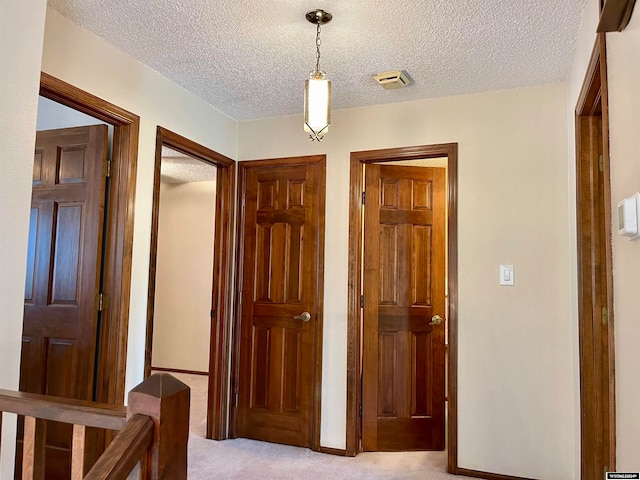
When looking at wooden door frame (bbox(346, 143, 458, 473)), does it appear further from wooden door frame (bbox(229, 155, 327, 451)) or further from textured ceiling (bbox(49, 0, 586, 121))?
textured ceiling (bbox(49, 0, 586, 121))

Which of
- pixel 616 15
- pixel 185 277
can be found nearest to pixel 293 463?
pixel 616 15

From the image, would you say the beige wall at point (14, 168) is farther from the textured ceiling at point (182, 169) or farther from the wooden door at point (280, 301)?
the textured ceiling at point (182, 169)

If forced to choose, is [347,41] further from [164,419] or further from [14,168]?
[164,419]

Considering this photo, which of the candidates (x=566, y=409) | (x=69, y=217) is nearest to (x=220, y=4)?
(x=69, y=217)

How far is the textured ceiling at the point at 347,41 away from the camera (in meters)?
2.10

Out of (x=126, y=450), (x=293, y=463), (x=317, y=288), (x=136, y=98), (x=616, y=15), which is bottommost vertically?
(x=293, y=463)

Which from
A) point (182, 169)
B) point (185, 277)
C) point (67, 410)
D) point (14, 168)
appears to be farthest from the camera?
point (185, 277)

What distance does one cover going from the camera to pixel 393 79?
2.79m

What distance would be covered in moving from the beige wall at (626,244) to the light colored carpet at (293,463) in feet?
5.58

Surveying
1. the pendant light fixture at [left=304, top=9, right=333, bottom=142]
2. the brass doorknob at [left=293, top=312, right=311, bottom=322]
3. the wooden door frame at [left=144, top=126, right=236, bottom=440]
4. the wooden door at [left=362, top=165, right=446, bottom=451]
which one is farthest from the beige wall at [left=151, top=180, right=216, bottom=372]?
the pendant light fixture at [left=304, top=9, right=333, bottom=142]

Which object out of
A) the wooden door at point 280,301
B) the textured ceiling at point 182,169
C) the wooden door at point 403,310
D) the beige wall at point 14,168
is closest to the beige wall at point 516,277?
the wooden door at point 403,310

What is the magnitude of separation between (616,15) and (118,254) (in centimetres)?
236

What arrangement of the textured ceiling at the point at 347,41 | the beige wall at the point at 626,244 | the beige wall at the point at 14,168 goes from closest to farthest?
the beige wall at the point at 626,244 → the beige wall at the point at 14,168 → the textured ceiling at the point at 347,41

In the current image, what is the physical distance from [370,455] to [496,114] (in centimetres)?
233
